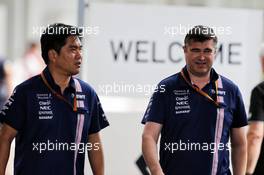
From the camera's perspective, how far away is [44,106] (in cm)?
506

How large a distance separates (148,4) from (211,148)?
165 cm

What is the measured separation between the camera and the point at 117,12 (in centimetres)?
639

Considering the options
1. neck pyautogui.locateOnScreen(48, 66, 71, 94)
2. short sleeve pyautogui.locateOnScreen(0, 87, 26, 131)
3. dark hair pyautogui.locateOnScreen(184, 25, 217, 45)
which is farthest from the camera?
dark hair pyautogui.locateOnScreen(184, 25, 217, 45)

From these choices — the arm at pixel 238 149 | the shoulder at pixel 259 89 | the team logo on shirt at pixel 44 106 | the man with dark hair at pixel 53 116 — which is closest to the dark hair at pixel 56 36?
the man with dark hair at pixel 53 116

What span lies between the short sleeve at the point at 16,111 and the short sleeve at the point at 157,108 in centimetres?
79

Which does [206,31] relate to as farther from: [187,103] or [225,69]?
[225,69]

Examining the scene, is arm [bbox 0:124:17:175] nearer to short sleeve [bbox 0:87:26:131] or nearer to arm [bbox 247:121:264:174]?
short sleeve [bbox 0:87:26:131]

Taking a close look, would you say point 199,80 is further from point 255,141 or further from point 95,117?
point 255,141

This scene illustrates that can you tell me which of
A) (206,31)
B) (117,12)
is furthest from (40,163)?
(117,12)

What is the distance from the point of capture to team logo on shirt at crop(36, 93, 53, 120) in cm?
504

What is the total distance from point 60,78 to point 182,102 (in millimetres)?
766

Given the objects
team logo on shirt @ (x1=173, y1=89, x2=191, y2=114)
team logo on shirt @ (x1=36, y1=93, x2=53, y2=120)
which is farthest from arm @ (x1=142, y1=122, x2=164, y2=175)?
team logo on shirt @ (x1=36, y1=93, x2=53, y2=120)

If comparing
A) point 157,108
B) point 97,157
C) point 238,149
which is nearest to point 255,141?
point 238,149

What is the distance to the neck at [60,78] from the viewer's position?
517 centimetres
